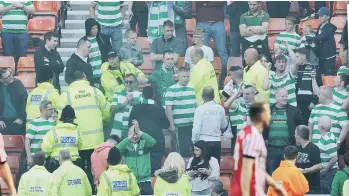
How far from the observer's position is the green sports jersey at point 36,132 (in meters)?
14.7

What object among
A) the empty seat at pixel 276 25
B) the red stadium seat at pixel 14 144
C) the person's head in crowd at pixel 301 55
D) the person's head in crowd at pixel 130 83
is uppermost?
the empty seat at pixel 276 25

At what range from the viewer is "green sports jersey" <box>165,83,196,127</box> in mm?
15109

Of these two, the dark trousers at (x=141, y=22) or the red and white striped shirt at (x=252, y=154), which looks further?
the dark trousers at (x=141, y=22)

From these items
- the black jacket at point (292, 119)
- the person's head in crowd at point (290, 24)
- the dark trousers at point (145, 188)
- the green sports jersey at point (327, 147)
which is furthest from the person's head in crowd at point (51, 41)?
the green sports jersey at point (327, 147)

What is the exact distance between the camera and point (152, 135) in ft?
49.0

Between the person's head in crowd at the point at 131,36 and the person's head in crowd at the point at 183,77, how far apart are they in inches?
36.9

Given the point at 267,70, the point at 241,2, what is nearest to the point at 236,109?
the point at 267,70

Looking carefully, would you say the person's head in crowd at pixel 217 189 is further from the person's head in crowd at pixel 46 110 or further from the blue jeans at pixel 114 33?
the blue jeans at pixel 114 33

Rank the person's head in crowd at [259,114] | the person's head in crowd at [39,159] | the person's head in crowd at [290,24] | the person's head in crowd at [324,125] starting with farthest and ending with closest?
the person's head in crowd at [290,24], the person's head in crowd at [324,125], the person's head in crowd at [39,159], the person's head in crowd at [259,114]

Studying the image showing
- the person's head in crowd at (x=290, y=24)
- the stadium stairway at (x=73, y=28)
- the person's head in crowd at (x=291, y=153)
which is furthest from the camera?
the stadium stairway at (x=73, y=28)

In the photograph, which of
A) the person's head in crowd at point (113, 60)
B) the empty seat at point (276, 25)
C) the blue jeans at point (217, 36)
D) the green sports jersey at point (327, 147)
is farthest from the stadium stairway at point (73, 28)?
the green sports jersey at point (327, 147)

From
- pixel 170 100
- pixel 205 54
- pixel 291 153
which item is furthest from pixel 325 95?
pixel 291 153

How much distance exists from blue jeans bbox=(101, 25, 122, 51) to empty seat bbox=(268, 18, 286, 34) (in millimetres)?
1983

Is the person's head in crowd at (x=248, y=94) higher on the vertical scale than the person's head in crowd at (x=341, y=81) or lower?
lower
